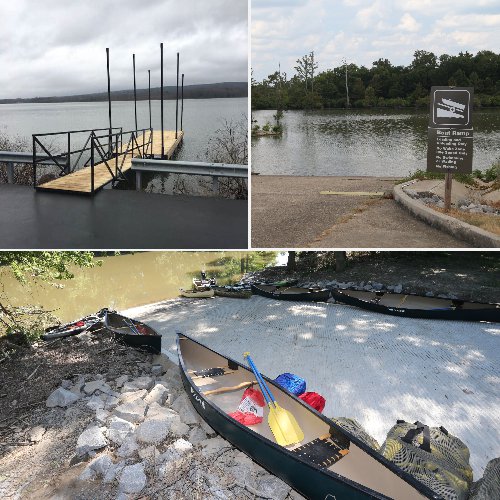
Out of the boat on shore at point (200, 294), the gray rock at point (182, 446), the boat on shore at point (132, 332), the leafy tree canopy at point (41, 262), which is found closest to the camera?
the gray rock at point (182, 446)

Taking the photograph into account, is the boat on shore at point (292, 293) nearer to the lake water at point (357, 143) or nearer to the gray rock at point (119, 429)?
the lake water at point (357, 143)

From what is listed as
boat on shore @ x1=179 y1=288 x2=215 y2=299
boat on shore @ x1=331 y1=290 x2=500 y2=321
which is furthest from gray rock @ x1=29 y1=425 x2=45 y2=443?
boat on shore @ x1=179 y1=288 x2=215 y2=299

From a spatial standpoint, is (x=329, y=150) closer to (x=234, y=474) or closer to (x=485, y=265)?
(x=234, y=474)

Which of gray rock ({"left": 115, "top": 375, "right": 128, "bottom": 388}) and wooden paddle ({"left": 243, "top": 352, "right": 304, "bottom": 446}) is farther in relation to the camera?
gray rock ({"left": 115, "top": 375, "right": 128, "bottom": 388})

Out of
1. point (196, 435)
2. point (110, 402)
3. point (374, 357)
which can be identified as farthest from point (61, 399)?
point (374, 357)

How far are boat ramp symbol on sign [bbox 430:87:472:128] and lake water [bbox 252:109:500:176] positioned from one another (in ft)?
3.89

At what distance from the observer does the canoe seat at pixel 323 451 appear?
391 centimetres

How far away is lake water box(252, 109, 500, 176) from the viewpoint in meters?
6.73

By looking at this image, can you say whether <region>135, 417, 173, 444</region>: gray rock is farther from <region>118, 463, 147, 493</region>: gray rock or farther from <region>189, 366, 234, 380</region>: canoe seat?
<region>189, 366, 234, 380</region>: canoe seat

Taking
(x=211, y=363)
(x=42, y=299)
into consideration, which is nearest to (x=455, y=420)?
(x=211, y=363)

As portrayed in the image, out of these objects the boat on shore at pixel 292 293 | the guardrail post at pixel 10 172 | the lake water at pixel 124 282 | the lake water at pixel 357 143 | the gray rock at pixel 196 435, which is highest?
the lake water at pixel 357 143

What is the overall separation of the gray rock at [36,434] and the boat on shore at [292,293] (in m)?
6.13

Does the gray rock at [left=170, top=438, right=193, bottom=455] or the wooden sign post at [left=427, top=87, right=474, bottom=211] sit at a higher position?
the wooden sign post at [left=427, top=87, right=474, bottom=211]

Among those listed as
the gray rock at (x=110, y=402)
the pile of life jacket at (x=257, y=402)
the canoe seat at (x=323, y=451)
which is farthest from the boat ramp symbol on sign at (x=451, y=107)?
the gray rock at (x=110, y=402)
